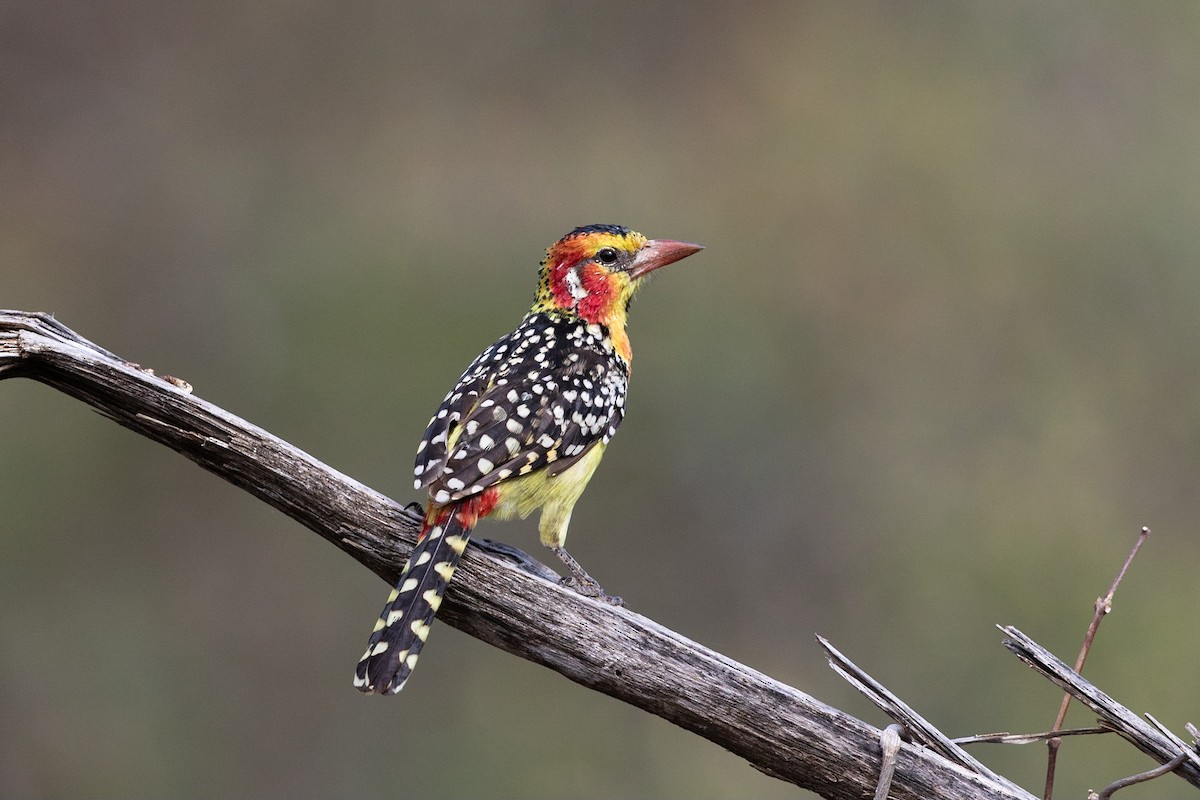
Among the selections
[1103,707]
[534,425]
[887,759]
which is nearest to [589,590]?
[534,425]

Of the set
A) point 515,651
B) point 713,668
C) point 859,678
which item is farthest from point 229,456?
point 859,678

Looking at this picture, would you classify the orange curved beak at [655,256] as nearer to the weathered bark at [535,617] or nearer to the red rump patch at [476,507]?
the red rump patch at [476,507]

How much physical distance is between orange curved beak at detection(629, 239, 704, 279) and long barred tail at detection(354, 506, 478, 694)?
102 cm

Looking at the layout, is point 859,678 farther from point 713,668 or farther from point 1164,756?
point 1164,756

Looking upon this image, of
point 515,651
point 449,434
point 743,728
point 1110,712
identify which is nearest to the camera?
point 1110,712

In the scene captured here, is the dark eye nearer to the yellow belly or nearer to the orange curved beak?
the orange curved beak

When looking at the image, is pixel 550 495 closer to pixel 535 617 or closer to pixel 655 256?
pixel 535 617

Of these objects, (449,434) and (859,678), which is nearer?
(859,678)

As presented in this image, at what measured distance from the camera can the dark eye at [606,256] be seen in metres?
2.85

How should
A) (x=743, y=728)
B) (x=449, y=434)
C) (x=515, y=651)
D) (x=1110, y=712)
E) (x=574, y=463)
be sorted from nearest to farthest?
(x=1110, y=712) < (x=743, y=728) < (x=515, y=651) < (x=449, y=434) < (x=574, y=463)

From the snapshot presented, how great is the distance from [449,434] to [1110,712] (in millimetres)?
1352

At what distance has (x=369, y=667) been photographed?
197 centimetres

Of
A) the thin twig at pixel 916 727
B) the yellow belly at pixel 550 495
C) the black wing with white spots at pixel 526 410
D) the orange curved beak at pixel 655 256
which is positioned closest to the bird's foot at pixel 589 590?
the yellow belly at pixel 550 495

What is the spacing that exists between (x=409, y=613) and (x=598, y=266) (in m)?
1.18
